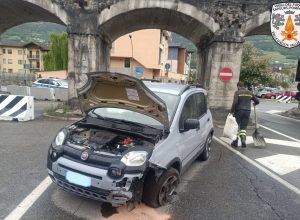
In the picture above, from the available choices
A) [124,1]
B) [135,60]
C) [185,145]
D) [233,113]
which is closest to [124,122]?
[185,145]

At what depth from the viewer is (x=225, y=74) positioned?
479 inches

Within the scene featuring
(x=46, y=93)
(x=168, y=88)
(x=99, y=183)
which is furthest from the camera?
(x=46, y=93)

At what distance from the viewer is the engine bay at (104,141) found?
3850mm

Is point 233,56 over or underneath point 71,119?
over

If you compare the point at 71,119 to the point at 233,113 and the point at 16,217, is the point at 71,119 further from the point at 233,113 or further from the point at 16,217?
the point at 16,217

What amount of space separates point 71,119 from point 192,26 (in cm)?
680

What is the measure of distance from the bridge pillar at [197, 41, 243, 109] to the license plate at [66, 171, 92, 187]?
9.55 metres

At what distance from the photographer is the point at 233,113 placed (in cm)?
842

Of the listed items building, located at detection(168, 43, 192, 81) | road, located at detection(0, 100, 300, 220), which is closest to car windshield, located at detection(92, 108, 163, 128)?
road, located at detection(0, 100, 300, 220)

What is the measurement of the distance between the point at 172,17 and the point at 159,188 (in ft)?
33.9

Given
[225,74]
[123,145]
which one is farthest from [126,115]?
[225,74]

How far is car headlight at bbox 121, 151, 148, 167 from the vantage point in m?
3.64

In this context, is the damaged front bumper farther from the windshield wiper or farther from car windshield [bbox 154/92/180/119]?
car windshield [bbox 154/92/180/119]

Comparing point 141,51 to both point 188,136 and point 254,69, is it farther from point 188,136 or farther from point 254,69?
point 188,136
